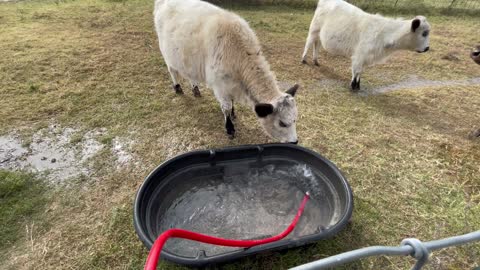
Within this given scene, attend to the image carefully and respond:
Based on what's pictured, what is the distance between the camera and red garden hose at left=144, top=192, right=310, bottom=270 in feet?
4.85

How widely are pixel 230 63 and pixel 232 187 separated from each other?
5.68 feet

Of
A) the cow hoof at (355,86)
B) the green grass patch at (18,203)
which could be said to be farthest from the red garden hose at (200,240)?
the cow hoof at (355,86)

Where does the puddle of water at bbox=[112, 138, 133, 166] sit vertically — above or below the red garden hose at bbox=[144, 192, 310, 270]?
below

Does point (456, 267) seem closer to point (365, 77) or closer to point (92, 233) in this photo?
point (92, 233)

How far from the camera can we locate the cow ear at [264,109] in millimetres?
3596

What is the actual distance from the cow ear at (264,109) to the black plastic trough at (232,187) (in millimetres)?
426

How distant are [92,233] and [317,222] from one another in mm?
2540

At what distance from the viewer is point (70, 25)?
8.95m

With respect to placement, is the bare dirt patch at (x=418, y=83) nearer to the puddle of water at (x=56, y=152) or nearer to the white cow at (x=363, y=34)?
the white cow at (x=363, y=34)

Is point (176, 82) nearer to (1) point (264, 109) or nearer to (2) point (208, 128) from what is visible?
(2) point (208, 128)

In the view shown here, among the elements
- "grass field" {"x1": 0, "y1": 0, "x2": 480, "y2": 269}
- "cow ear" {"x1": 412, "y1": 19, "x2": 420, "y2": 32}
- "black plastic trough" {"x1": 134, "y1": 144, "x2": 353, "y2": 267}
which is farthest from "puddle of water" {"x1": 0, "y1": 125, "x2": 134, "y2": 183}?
"cow ear" {"x1": 412, "y1": 19, "x2": 420, "y2": 32}

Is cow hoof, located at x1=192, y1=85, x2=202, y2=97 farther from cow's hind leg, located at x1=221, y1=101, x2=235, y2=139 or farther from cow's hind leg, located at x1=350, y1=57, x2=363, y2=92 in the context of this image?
cow's hind leg, located at x1=350, y1=57, x2=363, y2=92

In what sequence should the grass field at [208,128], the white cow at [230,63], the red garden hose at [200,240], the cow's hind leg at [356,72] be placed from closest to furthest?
the red garden hose at [200,240] < the grass field at [208,128] < the white cow at [230,63] < the cow's hind leg at [356,72]

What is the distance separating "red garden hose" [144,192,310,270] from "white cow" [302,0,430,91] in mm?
4154
